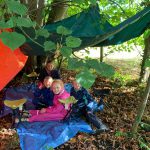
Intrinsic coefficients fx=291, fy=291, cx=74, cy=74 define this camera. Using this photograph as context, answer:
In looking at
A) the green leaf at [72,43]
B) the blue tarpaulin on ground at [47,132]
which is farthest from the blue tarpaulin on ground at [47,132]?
the green leaf at [72,43]

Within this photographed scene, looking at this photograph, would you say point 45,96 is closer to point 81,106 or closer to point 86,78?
point 81,106

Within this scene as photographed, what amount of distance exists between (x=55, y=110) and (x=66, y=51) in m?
2.80

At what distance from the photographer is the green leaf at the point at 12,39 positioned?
3.11ft

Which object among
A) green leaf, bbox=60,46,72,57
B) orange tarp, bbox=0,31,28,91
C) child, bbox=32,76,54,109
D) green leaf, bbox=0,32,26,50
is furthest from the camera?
child, bbox=32,76,54,109

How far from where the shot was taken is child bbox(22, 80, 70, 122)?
3.81 m

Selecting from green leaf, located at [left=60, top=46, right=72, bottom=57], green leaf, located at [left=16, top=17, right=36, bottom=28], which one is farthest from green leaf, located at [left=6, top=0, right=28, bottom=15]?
green leaf, located at [left=60, top=46, right=72, bottom=57]

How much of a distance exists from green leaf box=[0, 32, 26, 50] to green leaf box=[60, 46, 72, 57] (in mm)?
188

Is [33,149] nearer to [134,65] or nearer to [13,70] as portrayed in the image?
[13,70]

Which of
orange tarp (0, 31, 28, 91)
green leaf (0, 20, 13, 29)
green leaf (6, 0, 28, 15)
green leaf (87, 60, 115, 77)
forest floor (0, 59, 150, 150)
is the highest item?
green leaf (6, 0, 28, 15)

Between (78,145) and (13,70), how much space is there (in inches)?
55.5

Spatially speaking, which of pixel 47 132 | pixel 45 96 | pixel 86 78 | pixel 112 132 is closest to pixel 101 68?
pixel 86 78

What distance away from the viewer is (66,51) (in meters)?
1.10

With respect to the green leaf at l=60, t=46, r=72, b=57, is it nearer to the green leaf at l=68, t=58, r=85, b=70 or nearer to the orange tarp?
the green leaf at l=68, t=58, r=85, b=70

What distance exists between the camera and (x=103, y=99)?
4.75 meters
